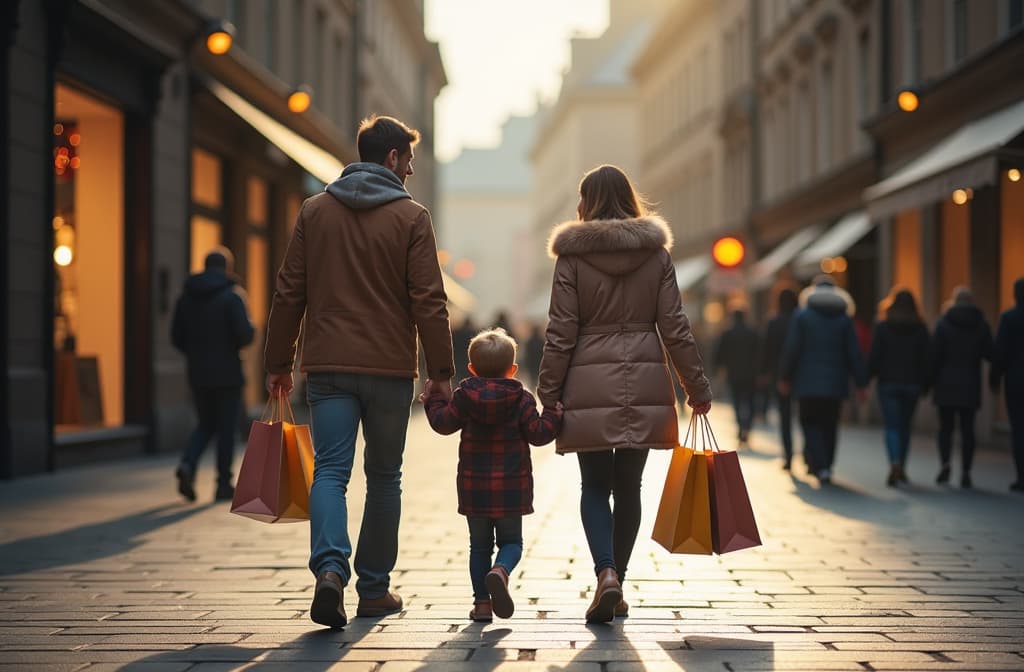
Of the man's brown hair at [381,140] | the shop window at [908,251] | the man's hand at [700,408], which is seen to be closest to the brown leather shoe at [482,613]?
the man's hand at [700,408]

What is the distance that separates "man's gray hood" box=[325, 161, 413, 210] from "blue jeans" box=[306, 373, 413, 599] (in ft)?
2.25

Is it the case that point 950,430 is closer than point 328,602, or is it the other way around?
point 328,602

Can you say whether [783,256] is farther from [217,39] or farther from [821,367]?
[821,367]

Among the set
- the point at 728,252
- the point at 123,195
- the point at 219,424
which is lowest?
the point at 219,424

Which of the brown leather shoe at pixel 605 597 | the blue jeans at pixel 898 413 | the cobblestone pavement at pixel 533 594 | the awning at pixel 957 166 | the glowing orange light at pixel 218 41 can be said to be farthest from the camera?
the glowing orange light at pixel 218 41

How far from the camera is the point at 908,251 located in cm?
2189

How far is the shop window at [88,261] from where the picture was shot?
46.9 feet

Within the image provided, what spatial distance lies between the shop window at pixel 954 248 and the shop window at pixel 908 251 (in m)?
0.91

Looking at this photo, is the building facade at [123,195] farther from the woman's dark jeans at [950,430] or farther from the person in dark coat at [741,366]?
the woman's dark jeans at [950,430]

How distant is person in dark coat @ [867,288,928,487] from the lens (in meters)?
12.5

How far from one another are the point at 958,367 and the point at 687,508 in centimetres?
685

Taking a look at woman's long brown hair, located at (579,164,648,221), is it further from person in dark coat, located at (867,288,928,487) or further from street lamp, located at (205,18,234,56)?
street lamp, located at (205,18,234,56)

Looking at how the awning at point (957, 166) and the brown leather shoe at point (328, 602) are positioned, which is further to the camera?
the awning at point (957, 166)

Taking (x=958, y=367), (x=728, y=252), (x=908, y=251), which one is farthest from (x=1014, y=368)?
(x=908, y=251)
